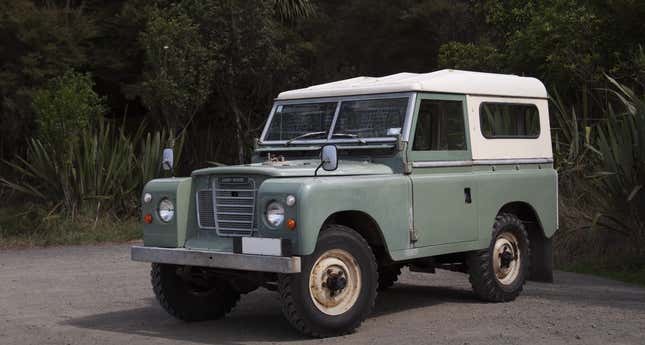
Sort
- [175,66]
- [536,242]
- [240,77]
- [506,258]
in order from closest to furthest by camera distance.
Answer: [506,258] < [536,242] < [175,66] < [240,77]

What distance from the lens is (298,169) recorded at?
7812 mm

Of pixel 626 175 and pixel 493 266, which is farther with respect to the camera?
pixel 626 175

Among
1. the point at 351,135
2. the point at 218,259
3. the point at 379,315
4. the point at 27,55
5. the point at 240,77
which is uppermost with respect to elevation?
the point at 27,55

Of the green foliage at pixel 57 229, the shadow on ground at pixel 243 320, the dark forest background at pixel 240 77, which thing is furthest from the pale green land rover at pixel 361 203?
the green foliage at pixel 57 229

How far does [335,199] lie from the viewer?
758 cm

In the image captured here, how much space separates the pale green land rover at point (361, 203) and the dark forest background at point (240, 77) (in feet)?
8.04

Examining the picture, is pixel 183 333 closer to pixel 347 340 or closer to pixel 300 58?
pixel 347 340

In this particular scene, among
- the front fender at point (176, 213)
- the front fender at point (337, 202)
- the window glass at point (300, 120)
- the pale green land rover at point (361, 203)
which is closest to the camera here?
the front fender at point (337, 202)

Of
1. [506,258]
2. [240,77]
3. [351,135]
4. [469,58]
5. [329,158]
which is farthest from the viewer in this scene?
[240,77]

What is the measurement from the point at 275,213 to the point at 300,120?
200 centimetres

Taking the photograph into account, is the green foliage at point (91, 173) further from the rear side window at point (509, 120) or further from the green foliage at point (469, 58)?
the rear side window at point (509, 120)

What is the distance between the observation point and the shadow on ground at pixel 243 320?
7.98 m

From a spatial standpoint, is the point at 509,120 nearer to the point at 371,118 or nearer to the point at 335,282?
the point at 371,118

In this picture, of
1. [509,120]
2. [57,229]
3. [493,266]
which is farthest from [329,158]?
[57,229]
